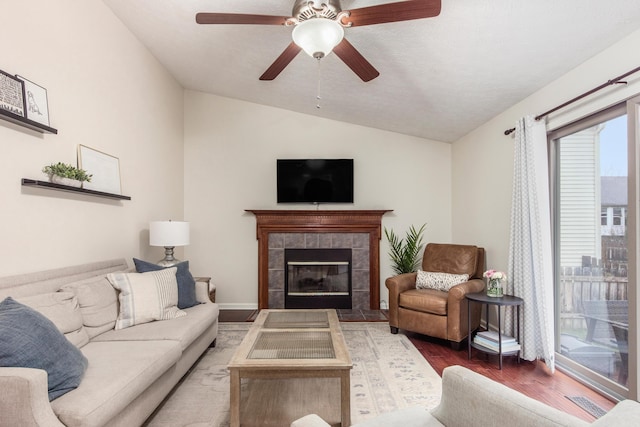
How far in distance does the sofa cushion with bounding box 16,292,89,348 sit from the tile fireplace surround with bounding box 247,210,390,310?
2.76 m

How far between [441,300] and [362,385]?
1.30 meters

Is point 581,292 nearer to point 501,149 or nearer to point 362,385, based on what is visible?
point 501,149

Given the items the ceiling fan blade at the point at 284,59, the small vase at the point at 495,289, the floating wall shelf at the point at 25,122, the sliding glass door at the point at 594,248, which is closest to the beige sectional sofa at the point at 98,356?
the floating wall shelf at the point at 25,122

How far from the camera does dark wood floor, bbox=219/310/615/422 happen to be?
2386 millimetres

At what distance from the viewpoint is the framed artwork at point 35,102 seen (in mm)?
2203

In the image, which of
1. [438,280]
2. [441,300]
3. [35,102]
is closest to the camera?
[35,102]

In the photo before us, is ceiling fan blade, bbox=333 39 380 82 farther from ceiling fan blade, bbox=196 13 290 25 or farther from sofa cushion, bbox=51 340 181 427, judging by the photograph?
sofa cushion, bbox=51 340 181 427

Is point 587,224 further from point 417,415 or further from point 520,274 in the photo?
point 417,415

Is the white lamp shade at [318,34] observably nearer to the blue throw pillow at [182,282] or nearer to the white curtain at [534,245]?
the white curtain at [534,245]

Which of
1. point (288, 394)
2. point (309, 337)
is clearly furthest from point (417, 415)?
point (288, 394)

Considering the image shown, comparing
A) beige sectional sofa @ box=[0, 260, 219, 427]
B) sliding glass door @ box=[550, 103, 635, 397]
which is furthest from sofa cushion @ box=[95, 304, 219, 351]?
sliding glass door @ box=[550, 103, 635, 397]

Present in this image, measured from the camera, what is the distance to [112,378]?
5.57 feet

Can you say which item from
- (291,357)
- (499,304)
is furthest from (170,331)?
(499,304)

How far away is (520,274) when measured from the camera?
3.08 m
